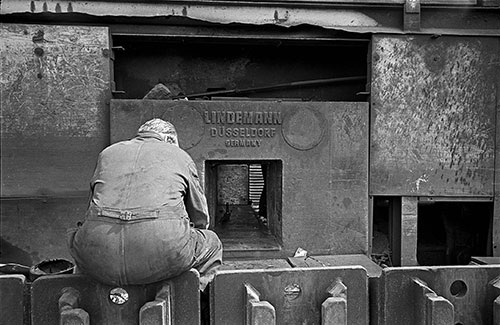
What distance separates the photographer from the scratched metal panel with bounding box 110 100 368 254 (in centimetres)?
414

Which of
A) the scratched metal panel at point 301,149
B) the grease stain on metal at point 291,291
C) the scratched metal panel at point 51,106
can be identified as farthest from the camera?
the scratched metal panel at point 301,149

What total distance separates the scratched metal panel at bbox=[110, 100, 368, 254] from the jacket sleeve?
1424mm

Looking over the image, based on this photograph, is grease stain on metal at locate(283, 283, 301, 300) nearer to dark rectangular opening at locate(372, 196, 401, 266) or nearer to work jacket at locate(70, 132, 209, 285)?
work jacket at locate(70, 132, 209, 285)

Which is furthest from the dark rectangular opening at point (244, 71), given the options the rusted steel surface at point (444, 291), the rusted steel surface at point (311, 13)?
the rusted steel surface at point (444, 291)

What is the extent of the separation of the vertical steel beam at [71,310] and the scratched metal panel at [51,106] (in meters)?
2.00

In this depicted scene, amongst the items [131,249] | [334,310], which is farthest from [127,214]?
[334,310]

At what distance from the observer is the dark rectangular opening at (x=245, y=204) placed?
4363 millimetres

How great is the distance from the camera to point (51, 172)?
4.07 metres

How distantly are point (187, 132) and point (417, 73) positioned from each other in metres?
2.21

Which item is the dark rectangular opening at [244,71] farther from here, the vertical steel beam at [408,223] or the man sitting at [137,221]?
the man sitting at [137,221]

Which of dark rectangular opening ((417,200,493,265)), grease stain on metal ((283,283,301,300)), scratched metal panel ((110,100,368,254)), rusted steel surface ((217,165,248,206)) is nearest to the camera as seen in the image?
grease stain on metal ((283,283,301,300))

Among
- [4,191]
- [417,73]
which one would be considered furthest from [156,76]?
[417,73]

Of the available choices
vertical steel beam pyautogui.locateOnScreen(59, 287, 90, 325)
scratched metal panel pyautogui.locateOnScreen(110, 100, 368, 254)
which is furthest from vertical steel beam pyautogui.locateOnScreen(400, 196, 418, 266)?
vertical steel beam pyautogui.locateOnScreen(59, 287, 90, 325)

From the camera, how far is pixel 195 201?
2.65 m
